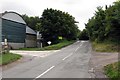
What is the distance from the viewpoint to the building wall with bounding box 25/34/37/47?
281ft

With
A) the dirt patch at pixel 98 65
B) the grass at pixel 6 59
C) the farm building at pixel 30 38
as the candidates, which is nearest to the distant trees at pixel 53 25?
the farm building at pixel 30 38

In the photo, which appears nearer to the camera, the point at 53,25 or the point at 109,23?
the point at 109,23

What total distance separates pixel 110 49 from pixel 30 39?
45.7 m

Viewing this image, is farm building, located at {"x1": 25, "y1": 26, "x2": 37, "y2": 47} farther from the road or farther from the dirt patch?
the road

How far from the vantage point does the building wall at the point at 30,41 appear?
85562 mm

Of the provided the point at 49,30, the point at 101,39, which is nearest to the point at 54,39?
the point at 49,30

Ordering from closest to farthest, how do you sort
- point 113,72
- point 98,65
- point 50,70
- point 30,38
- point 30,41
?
point 113,72 < point 50,70 < point 98,65 < point 30,41 < point 30,38

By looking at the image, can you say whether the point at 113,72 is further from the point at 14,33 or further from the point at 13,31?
the point at 14,33

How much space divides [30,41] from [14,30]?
1449cm

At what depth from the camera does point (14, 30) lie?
7481cm

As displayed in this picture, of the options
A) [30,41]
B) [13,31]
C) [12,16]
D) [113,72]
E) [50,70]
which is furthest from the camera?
[30,41]

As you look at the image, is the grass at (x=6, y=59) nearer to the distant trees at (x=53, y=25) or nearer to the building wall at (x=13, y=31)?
the building wall at (x=13, y=31)

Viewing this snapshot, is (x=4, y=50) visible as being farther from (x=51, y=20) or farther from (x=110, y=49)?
(x=51, y=20)

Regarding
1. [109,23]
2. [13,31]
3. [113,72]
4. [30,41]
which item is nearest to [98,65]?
[113,72]
